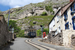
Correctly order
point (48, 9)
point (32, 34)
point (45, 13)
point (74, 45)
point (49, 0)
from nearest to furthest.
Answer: point (74, 45)
point (32, 34)
point (45, 13)
point (48, 9)
point (49, 0)

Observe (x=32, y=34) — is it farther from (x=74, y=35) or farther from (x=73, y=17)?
(x=74, y=35)

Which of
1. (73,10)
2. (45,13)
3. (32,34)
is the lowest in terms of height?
(32,34)

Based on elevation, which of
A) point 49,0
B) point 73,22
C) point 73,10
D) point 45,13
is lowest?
point 73,22

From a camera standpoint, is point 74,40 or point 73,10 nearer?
point 74,40

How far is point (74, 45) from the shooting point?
10.7m

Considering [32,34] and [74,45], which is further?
[32,34]

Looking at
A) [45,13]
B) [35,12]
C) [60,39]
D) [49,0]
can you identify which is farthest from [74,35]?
[49,0]

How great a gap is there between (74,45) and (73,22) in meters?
6.32

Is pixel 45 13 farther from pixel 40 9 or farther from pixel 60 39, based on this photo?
pixel 60 39

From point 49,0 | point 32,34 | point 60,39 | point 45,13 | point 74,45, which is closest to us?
point 74,45

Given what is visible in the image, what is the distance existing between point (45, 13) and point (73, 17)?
101945 mm

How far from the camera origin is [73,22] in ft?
52.7

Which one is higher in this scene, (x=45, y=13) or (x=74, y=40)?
(x=45, y=13)

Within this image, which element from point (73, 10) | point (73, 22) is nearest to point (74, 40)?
point (73, 22)
